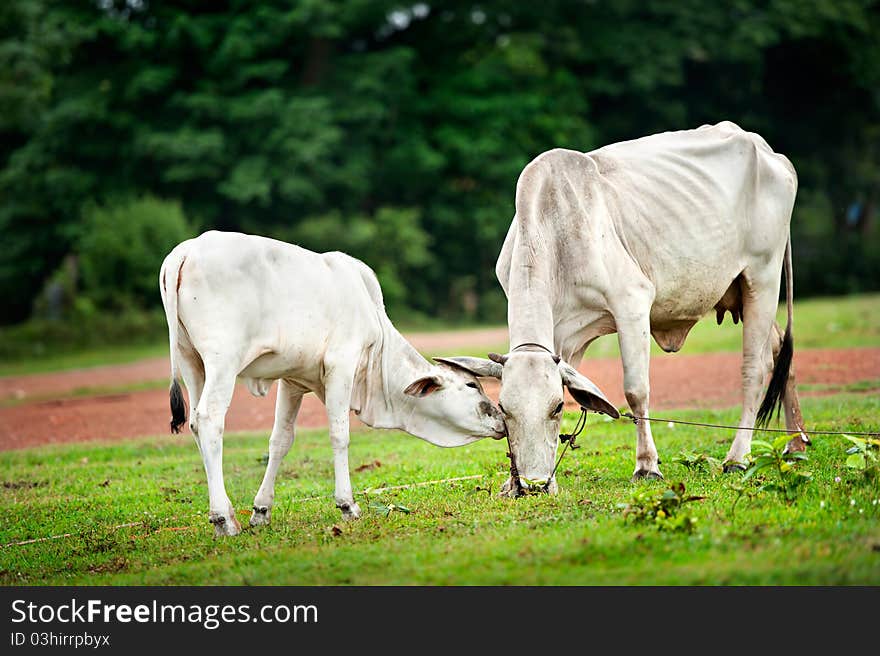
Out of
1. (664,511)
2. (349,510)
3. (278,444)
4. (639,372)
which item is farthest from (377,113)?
(664,511)

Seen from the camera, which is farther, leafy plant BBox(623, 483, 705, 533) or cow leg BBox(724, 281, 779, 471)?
cow leg BBox(724, 281, 779, 471)

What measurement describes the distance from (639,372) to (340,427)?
7.35 feet

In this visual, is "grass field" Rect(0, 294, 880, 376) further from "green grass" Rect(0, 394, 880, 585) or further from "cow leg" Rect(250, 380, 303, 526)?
"cow leg" Rect(250, 380, 303, 526)

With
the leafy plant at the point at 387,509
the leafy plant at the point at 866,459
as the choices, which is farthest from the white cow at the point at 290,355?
the leafy plant at the point at 866,459

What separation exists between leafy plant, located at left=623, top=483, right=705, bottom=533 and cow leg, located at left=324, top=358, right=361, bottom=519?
1979 millimetres

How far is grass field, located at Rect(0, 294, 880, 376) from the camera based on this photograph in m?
19.3

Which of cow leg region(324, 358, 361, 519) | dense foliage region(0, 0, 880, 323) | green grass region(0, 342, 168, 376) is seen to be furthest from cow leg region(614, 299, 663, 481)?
dense foliage region(0, 0, 880, 323)

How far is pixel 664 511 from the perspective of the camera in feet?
21.6

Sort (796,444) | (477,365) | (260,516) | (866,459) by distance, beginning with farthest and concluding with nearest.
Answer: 1. (796,444)
2. (477,365)
3. (260,516)
4. (866,459)

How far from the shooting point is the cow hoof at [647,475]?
28.1 feet

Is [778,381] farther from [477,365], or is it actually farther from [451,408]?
[451,408]

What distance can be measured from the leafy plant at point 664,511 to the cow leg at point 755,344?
2.71m

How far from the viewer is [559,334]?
27.9 feet
